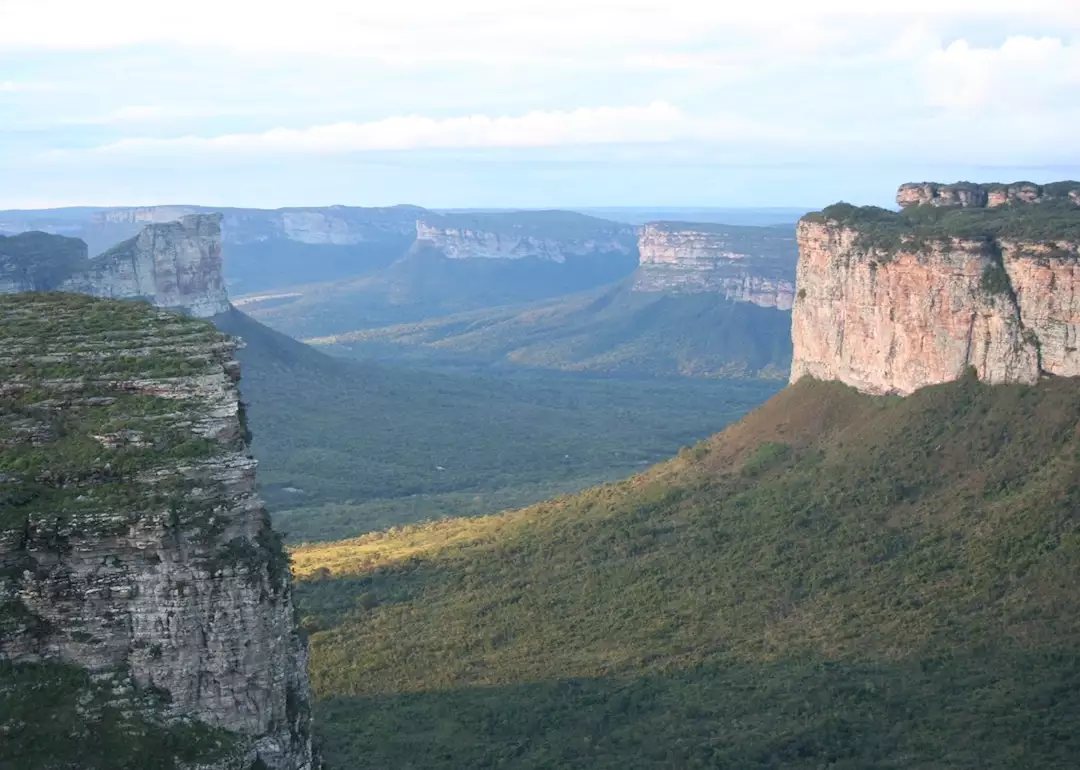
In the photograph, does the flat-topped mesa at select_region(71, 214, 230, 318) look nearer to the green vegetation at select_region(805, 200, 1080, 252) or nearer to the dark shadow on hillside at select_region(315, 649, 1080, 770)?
the green vegetation at select_region(805, 200, 1080, 252)

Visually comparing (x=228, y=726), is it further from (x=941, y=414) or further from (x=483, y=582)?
(x=941, y=414)

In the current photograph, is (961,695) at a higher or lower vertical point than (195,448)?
lower

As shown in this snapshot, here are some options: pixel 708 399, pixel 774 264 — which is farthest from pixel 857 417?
pixel 774 264

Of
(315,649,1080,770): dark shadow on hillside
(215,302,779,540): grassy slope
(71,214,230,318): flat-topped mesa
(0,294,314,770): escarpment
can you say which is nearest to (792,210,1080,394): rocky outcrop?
(315,649,1080,770): dark shadow on hillside

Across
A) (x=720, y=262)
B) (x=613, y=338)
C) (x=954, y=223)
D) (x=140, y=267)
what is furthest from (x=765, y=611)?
(x=613, y=338)

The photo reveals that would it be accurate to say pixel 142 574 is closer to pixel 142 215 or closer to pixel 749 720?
pixel 749 720
